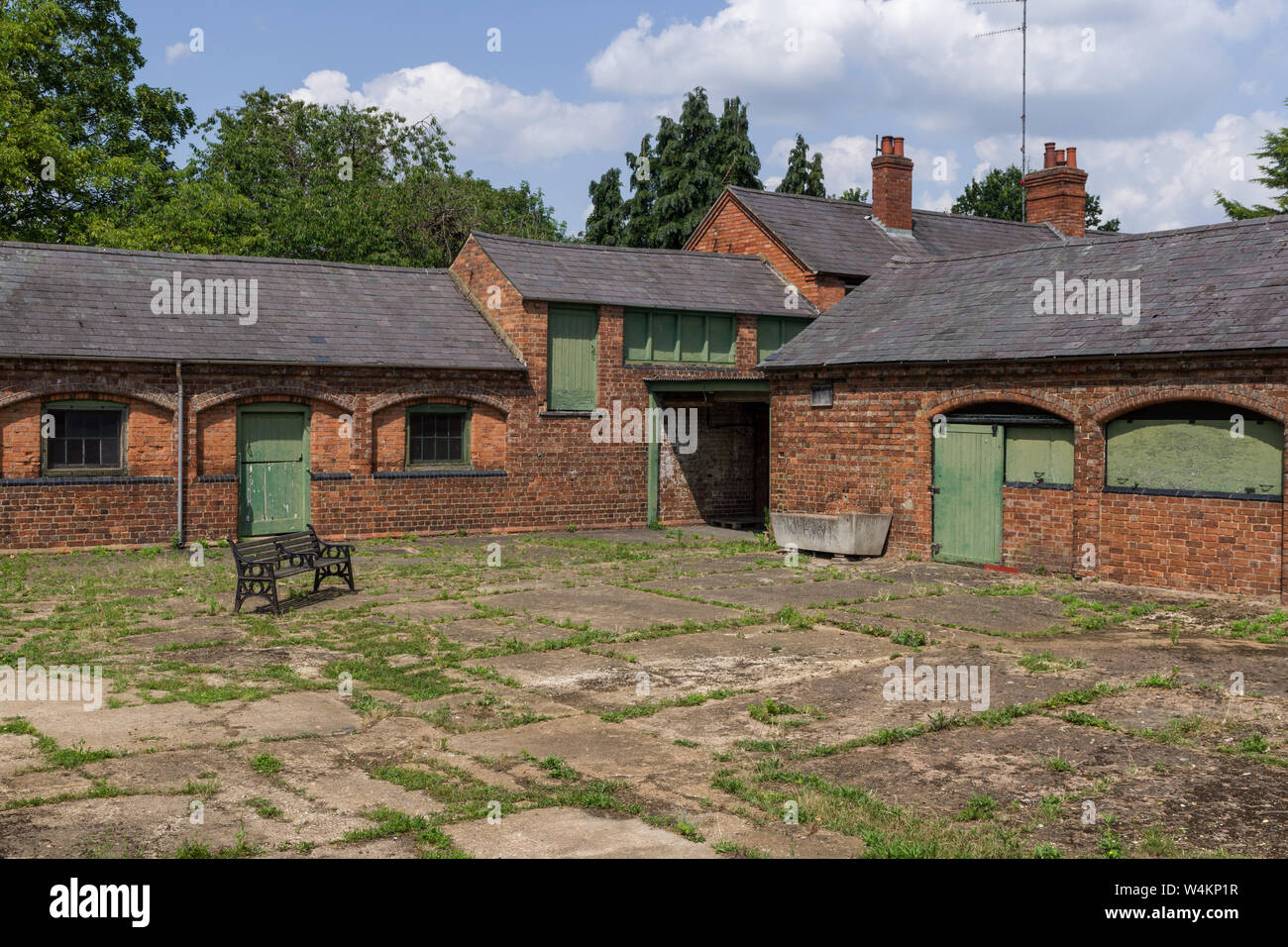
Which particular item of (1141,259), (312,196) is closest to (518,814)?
(1141,259)

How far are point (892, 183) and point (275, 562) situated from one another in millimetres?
21341

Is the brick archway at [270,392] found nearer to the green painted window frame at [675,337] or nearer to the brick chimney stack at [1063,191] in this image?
the green painted window frame at [675,337]

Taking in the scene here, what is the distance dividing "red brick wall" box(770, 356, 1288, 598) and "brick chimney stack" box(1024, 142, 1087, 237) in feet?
56.6

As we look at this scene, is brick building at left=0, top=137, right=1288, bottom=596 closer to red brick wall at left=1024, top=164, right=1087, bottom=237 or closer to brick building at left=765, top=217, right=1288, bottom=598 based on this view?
brick building at left=765, top=217, right=1288, bottom=598

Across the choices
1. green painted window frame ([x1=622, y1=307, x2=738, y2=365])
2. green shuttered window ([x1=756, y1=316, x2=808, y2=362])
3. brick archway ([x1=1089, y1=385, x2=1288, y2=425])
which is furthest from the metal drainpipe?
brick archway ([x1=1089, y1=385, x2=1288, y2=425])

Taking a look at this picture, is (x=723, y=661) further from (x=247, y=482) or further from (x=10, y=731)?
(x=247, y=482)

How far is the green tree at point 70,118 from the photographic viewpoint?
29203 mm

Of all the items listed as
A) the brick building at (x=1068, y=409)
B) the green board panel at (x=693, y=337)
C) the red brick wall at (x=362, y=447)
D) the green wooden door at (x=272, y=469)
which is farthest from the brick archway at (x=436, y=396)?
the brick building at (x=1068, y=409)

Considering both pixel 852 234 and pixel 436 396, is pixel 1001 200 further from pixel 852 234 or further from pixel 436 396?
pixel 436 396

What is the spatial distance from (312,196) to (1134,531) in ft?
99.7

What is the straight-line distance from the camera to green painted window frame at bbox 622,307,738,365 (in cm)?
2378

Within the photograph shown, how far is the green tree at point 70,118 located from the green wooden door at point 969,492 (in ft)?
76.5

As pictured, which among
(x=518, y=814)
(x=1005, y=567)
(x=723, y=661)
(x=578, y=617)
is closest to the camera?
(x=518, y=814)

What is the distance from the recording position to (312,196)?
37656 mm
